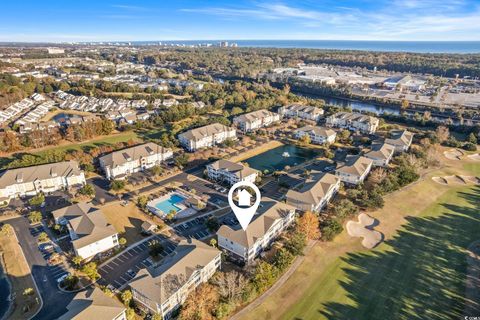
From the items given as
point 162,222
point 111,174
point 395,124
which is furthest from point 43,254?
point 395,124

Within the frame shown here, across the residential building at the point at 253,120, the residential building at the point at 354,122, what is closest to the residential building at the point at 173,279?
the residential building at the point at 253,120

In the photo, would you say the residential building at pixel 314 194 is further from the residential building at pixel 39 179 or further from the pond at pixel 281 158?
the residential building at pixel 39 179

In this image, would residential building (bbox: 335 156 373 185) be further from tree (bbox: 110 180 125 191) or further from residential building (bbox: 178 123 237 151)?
tree (bbox: 110 180 125 191)

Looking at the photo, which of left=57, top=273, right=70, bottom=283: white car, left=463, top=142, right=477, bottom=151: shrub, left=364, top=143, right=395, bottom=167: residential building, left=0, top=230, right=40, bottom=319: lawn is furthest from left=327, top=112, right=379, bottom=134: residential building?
left=0, top=230, right=40, bottom=319: lawn

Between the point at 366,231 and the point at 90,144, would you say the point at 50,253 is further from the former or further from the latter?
the point at 366,231

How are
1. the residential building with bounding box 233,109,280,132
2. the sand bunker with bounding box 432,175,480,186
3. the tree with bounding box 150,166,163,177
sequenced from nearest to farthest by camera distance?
1. the tree with bounding box 150,166,163,177
2. the sand bunker with bounding box 432,175,480,186
3. the residential building with bounding box 233,109,280,132

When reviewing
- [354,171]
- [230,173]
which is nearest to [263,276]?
[230,173]
